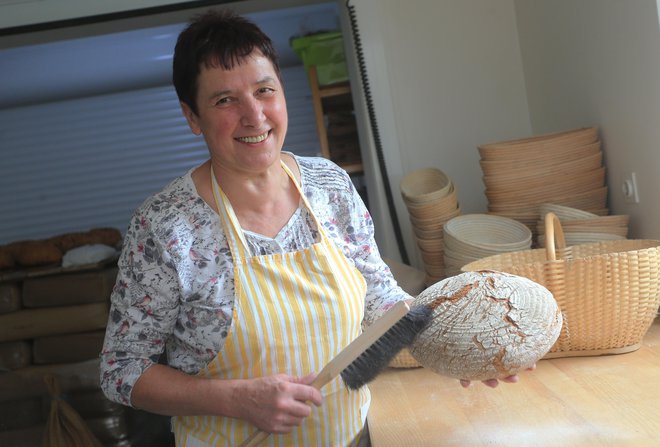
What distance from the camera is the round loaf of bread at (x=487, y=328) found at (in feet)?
5.02

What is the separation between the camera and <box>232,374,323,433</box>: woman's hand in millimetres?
1479

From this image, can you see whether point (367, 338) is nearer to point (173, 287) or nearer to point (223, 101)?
point (173, 287)

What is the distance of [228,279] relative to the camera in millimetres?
1700

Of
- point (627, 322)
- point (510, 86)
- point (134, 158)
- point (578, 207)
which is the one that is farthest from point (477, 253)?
point (134, 158)

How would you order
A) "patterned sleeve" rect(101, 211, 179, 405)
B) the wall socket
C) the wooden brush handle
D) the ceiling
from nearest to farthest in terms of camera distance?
the wooden brush handle → "patterned sleeve" rect(101, 211, 179, 405) → the wall socket → the ceiling

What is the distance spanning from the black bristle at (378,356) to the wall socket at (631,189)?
5.34 feet

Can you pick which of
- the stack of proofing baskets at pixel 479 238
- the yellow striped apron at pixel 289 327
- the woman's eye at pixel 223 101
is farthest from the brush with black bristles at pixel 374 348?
the stack of proofing baskets at pixel 479 238

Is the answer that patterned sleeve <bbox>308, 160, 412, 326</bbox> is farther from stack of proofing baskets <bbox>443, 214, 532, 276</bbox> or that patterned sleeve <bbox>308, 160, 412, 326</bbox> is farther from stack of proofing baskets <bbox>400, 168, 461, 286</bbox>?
stack of proofing baskets <bbox>400, 168, 461, 286</bbox>

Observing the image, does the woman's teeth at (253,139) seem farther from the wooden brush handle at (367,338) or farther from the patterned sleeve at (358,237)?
the wooden brush handle at (367,338)

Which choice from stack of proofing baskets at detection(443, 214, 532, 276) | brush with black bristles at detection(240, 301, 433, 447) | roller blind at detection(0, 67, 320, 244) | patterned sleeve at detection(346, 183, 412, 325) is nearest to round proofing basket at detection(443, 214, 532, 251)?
stack of proofing baskets at detection(443, 214, 532, 276)

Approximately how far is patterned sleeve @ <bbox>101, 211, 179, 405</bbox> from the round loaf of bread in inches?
20.3

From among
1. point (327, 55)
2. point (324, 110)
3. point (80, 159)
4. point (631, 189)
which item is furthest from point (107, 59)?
point (631, 189)

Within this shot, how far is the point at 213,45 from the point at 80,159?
4678mm

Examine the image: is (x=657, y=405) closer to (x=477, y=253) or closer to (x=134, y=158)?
(x=477, y=253)
